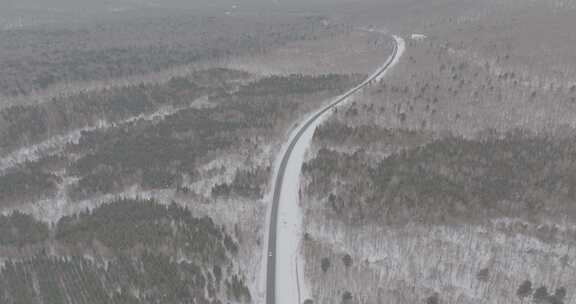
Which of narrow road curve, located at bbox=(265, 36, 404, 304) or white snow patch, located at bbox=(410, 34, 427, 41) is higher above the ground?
white snow patch, located at bbox=(410, 34, 427, 41)

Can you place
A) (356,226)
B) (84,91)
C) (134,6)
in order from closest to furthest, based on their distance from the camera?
(356,226)
(84,91)
(134,6)

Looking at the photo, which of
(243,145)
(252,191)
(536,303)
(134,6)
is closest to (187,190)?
(252,191)

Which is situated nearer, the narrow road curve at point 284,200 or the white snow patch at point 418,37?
the narrow road curve at point 284,200

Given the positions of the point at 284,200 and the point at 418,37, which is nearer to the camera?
the point at 284,200

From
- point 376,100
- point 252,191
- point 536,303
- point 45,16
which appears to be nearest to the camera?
point 536,303

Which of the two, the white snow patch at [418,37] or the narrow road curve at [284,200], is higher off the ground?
the white snow patch at [418,37]

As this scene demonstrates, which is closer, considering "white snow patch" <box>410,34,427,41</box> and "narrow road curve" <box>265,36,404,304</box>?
"narrow road curve" <box>265,36,404,304</box>

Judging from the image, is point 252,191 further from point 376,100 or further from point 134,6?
point 134,6

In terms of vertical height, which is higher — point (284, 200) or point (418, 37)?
point (418, 37)
